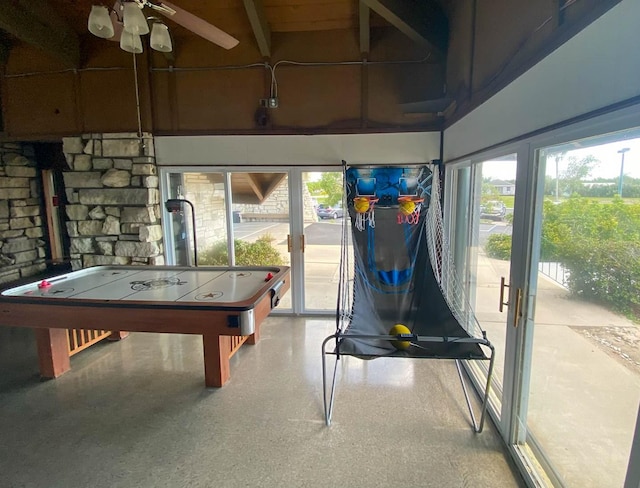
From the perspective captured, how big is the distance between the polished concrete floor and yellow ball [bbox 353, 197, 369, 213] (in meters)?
1.51

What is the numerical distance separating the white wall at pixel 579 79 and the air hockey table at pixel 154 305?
6.49 ft

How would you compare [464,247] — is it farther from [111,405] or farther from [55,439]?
[55,439]

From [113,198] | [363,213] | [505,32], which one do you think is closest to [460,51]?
[505,32]

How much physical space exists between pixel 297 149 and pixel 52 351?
3.14 m

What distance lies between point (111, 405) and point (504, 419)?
9.27 feet

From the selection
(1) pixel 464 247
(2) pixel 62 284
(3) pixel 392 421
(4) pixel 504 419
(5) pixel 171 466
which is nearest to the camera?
(5) pixel 171 466

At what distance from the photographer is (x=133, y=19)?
2.13m

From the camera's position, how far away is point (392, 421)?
8.18ft

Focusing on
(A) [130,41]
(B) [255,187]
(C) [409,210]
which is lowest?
(C) [409,210]

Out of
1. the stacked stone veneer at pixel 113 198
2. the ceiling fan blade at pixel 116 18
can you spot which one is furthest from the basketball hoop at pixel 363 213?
the stacked stone veneer at pixel 113 198

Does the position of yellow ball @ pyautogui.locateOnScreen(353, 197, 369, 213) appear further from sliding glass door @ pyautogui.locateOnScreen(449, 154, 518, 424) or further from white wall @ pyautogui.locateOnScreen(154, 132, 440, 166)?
sliding glass door @ pyautogui.locateOnScreen(449, 154, 518, 424)

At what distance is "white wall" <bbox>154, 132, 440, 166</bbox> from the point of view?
4.11 meters

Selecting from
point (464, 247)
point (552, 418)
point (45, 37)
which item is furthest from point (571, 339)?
point (45, 37)

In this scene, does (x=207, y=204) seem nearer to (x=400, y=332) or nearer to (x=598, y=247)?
(x=400, y=332)
